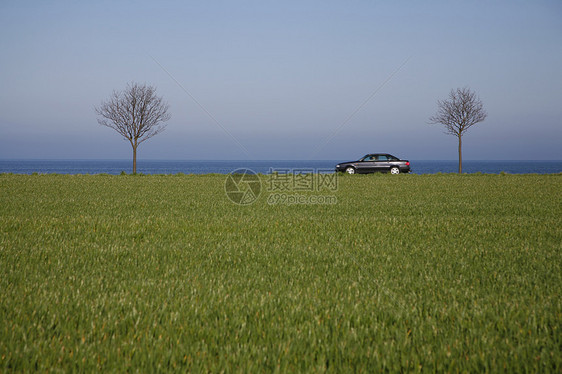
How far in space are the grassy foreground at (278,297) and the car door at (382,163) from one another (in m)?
26.6

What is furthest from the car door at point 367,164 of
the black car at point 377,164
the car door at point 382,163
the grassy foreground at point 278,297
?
the grassy foreground at point 278,297

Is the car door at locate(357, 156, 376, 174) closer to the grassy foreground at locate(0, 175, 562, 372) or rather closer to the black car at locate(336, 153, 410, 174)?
the black car at locate(336, 153, 410, 174)

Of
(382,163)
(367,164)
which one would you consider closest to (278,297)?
(367,164)

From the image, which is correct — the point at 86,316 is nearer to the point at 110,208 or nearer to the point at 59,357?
the point at 59,357

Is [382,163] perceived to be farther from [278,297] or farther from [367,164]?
[278,297]

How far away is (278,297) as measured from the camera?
445 centimetres

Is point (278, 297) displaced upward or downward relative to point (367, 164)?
downward

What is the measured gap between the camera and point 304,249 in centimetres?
698

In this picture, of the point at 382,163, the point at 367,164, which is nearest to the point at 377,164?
the point at 382,163

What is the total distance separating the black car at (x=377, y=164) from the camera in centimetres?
3562

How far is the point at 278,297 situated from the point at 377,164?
3264cm

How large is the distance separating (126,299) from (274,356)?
2069 mm

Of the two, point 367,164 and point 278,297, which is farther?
point 367,164

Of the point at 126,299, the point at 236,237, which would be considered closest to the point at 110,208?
the point at 236,237
